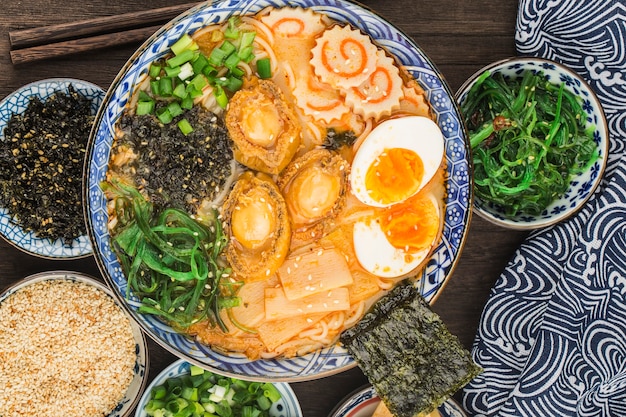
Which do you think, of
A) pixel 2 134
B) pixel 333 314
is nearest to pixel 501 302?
pixel 333 314

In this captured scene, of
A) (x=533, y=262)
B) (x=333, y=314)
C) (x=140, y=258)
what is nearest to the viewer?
(x=140, y=258)

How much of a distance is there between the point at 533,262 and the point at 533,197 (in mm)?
399

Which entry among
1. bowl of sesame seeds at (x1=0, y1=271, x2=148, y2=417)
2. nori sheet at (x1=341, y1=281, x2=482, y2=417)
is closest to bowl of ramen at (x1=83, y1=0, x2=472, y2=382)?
nori sheet at (x1=341, y1=281, x2=482, y2=417)

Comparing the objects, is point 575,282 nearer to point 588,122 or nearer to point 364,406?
point 588,122

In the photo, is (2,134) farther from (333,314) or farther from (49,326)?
(333,314)

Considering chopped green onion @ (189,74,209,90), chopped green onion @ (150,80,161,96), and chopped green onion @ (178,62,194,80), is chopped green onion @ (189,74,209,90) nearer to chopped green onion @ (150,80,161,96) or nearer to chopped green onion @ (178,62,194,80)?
chopped green onion @ (178,62,194,80)

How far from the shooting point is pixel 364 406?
12.7ft

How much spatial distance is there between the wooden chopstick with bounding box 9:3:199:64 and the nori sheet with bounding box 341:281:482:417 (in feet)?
6.34

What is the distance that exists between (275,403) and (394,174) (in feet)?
5.16

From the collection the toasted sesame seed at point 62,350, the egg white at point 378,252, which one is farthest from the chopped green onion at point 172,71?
the toasted sesame seed at point 62,350

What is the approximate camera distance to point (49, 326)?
3.54m

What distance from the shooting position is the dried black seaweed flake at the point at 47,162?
3398 mm

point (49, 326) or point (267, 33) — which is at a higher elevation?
point (267, 33)

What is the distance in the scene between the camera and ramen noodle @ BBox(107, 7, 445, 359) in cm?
323
